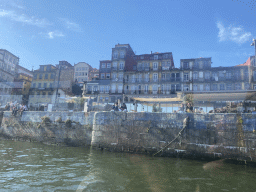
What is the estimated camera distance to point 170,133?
9.41 meters

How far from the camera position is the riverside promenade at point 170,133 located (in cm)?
838

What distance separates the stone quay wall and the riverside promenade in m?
0.07

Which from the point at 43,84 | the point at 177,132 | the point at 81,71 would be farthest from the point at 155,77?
the point at 177,132

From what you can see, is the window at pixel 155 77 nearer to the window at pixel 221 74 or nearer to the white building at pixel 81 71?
the window at pixel 221 74

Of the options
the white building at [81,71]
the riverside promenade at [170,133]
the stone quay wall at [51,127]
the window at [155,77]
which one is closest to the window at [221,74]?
the window at [155,77]

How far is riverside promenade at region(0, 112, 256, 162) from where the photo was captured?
27.5ft

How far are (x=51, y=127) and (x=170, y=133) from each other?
934cm

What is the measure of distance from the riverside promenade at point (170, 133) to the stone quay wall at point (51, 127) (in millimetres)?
70

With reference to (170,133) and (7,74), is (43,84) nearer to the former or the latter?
(7,74)

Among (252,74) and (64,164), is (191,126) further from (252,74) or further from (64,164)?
(252,74)

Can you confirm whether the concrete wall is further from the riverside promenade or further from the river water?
the river water

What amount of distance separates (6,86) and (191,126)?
48254 millimetres

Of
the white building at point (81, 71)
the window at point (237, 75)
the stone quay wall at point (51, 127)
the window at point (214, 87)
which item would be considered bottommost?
the stone quay wall at point (51, 127)

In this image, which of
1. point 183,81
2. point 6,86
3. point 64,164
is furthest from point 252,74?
point 6,86
